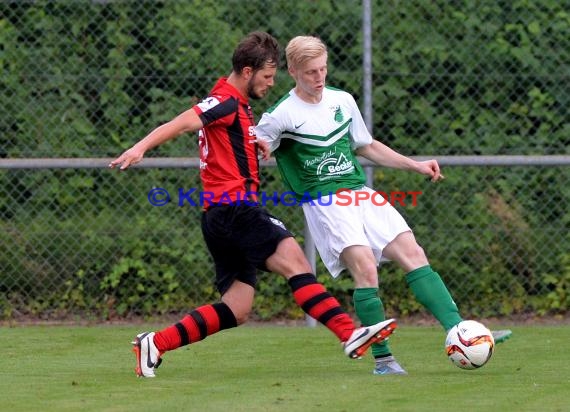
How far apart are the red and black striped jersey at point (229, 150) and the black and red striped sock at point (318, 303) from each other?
50 cm

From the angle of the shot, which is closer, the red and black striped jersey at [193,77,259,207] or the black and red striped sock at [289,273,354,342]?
the black and red striped sock at [289,273,354,342]

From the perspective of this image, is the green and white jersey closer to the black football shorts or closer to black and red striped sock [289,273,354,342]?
the black football shorts

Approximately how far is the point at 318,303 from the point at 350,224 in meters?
0.44

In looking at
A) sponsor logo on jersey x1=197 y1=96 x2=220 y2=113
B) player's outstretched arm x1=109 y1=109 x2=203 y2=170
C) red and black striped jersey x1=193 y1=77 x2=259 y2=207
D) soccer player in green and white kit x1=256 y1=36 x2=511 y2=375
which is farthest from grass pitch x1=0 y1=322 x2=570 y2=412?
sponsor logo on jersey x1=197 y1=96 x2=220 y2=113

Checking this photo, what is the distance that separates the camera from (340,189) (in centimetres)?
644

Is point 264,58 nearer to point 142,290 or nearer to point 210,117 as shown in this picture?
point 210,117

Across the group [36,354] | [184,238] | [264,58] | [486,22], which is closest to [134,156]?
[264,58]

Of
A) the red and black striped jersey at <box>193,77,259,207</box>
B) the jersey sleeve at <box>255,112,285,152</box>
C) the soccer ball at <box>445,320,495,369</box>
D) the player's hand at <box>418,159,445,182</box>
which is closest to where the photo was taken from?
the soccer ball at <box>445,320,495,369</box>

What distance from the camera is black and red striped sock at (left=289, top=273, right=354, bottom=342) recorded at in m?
6.09

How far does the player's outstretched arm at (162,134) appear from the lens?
5741 mm

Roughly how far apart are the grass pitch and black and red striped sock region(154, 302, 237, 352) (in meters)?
0.18

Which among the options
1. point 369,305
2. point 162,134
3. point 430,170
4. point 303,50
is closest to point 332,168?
point 430,170

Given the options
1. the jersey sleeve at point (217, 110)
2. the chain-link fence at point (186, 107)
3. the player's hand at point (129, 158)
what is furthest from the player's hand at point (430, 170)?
the chain-link fence at point (186, 107)

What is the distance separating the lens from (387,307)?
9688 mm
